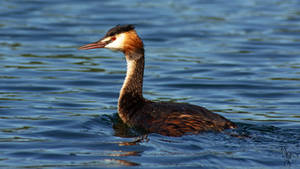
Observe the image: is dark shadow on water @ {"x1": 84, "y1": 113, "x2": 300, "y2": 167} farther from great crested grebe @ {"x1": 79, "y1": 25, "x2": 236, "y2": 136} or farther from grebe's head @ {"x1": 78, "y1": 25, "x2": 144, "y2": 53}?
grebe's head @ {"x1": 78, "y1": 25, "x2": 144, "y2": 53}

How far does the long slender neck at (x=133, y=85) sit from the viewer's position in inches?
398

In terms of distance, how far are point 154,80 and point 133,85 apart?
378 cm

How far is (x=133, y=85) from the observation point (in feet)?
33.8

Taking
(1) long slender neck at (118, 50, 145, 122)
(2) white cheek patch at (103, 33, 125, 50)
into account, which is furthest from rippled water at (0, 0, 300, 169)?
(2) white cheek patch at (103, 33, 125, 50)

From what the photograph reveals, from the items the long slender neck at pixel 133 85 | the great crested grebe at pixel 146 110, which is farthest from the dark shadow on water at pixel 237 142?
the long slender neck at pixel 133 85

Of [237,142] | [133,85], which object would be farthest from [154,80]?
[237,142]

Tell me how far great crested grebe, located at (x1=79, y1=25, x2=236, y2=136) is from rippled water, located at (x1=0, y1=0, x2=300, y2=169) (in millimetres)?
181

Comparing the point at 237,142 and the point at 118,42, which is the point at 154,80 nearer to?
the point at 118,42

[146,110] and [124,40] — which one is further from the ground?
[124,40]

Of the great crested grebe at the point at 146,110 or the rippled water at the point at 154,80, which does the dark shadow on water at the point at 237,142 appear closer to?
the rippled water at the point at 154,80

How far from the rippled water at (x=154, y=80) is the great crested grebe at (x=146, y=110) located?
181mm

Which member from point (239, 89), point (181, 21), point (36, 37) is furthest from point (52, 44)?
point (239, 89)

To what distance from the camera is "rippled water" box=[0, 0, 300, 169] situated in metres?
8.41

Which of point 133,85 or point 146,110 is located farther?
point 133,85
